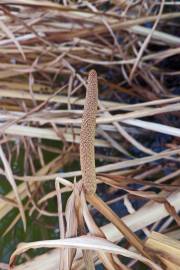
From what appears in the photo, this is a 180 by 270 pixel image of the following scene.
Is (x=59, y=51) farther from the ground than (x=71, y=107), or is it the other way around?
(x=59, y=51)

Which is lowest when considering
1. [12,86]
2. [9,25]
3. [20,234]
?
[20,234]

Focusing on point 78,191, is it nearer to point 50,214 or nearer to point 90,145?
point 90,145

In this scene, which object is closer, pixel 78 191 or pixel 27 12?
pixel 78 191

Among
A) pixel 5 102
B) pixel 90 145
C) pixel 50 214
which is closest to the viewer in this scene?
pixel 90 145

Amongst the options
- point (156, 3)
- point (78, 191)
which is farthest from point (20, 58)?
point (78, 191)

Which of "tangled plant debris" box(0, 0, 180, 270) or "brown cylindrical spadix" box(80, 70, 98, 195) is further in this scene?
"tangled plant debris" box(0, 0, 180, 270)

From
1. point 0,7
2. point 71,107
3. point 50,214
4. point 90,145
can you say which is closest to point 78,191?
point 90,145

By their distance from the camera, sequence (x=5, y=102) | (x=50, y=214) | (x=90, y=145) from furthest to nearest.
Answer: (x=5, y=102), (x=50, y=214), (x=90, y=145)

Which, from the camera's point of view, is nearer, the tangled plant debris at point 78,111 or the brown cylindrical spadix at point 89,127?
the brown cylindrical spadix at point 89,127

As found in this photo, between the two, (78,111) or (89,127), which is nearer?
(89,127)
